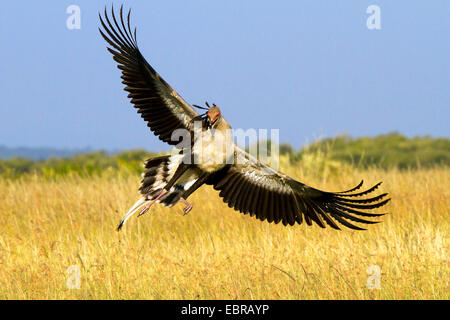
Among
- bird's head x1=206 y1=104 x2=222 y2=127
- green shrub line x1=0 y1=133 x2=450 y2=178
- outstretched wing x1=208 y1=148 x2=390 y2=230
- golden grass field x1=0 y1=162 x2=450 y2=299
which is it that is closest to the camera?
bird's head x1=206 y1=104 x2=222 y2=127

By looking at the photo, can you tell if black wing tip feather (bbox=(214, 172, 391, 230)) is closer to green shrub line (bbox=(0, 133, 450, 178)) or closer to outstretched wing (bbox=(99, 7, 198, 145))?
outstretched wing (bbox=(99, 7, 198, 145))

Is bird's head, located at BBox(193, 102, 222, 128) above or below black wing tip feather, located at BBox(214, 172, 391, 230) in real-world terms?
above

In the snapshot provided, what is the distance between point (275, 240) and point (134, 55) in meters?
3.19

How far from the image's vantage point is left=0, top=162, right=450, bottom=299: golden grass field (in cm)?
609

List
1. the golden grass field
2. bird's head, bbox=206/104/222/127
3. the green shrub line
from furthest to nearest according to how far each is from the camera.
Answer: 1. the green shrub line
2. the golden grass field
3. bird's head, bbox=206/104/222/127

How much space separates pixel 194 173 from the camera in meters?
6.48

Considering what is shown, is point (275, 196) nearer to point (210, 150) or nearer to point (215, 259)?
point (215, 259)

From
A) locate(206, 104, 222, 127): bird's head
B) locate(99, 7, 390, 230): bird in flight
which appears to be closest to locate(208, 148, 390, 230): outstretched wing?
locate(99, 7, 390, 230): bird in flight

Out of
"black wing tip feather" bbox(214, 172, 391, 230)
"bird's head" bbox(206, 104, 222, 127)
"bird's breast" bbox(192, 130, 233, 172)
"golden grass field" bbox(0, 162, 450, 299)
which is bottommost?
"golden grass field" bbox(0, 162, 450, 299)

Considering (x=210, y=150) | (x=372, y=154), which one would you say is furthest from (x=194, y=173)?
(x=372, y=154)

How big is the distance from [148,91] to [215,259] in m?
2.29

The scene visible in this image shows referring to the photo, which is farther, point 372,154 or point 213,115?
Answer: point 372,154

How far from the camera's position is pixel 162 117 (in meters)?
6.75
